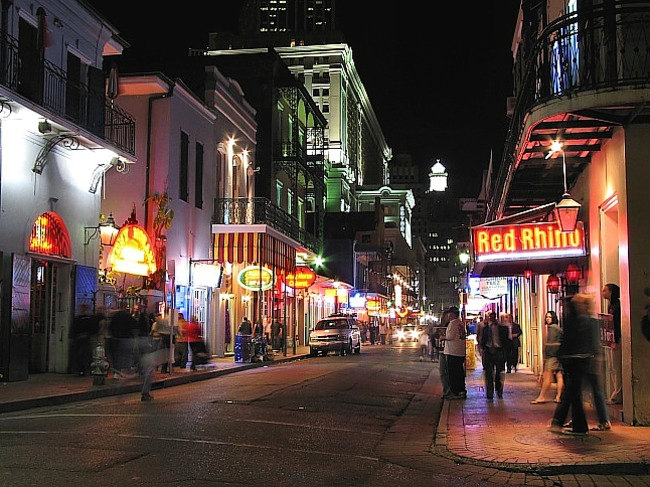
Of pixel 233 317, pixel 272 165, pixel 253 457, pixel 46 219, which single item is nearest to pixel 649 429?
pixel 253 457

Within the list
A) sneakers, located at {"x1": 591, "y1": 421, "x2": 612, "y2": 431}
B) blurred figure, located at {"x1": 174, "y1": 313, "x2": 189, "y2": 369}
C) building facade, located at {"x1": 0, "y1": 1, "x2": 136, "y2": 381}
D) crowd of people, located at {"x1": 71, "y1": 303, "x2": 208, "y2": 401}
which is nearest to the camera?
sneakers, located at {"x1": 591, "y1": 421, "x2": 612, "y2": 431}

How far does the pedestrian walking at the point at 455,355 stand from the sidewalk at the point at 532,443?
164cm

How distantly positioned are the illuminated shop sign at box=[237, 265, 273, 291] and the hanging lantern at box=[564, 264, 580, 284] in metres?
16.2

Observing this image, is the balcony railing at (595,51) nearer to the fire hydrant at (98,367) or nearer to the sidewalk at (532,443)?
the sidewalk at (532,443)

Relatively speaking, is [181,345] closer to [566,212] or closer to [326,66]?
[566,212]

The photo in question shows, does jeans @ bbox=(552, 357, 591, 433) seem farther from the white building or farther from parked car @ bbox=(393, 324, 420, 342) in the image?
parked car @ bbox=(393, 324, 420, 342)

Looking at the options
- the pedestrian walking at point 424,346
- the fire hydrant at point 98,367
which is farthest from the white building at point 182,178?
the fire hydrant at point 98,367

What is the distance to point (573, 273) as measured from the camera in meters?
15.8

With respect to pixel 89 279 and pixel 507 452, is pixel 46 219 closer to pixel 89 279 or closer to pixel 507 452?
pixel 89 279

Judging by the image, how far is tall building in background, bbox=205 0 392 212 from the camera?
3912 inches

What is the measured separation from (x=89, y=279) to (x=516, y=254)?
40.5 feet

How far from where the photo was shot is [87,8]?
2144 cm

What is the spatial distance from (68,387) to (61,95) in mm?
7416

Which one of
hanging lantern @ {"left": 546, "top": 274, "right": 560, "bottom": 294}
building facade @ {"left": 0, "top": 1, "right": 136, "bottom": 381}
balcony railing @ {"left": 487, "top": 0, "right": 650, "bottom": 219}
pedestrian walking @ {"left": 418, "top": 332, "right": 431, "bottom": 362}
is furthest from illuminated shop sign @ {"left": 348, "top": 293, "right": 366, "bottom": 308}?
balcony railing @ {"left": 487, "top": 0, "right": 650, "bottom": 219}
